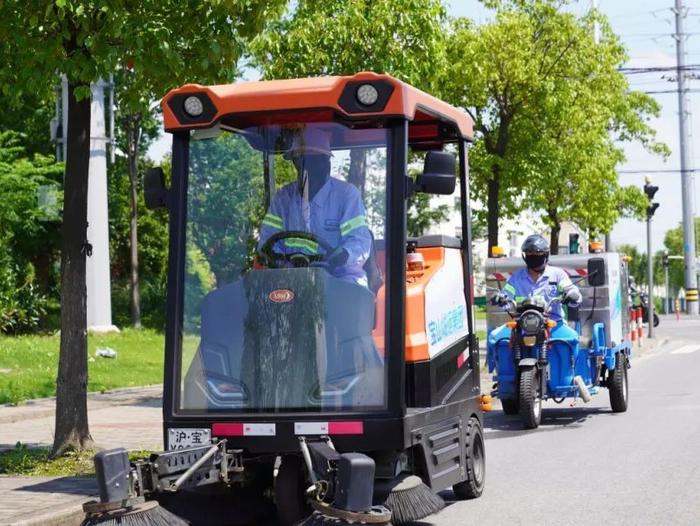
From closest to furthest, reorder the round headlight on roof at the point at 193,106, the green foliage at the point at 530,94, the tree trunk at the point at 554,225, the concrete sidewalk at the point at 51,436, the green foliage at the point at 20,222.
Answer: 1. the round headlight on roof at the point at 193,106
2. the concrete sidewalk at the point at 51,436
3. the green foliage at the point at 530,94
4. the green foliage at the point at 20,222
5. the tree trunk at the point at 554,225

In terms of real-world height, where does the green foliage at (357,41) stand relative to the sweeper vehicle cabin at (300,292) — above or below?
above

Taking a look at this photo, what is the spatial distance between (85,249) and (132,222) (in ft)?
79.2

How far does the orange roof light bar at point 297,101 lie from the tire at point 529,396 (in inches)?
237

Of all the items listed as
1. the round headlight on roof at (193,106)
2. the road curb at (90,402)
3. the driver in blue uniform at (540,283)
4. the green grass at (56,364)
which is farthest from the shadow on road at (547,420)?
the round headlight on roof at (193,106)

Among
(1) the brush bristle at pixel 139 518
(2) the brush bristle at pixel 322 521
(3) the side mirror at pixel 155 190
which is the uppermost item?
(3) the side mirror at pixel 155 190

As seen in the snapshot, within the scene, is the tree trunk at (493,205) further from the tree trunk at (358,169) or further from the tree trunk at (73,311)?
the tree trunk at (358,169)

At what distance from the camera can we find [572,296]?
13.8 m

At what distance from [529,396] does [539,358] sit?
49 centimetres

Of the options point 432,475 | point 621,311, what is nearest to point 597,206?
point 621,311

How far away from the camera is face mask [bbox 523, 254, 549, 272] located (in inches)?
544

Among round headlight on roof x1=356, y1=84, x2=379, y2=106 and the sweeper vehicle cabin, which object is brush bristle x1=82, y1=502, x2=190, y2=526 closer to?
the sweeper vehicle cabin

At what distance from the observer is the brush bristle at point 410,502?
24.0 feet

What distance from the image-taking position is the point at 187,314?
7.71m

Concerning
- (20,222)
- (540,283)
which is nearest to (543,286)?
(540,283)
